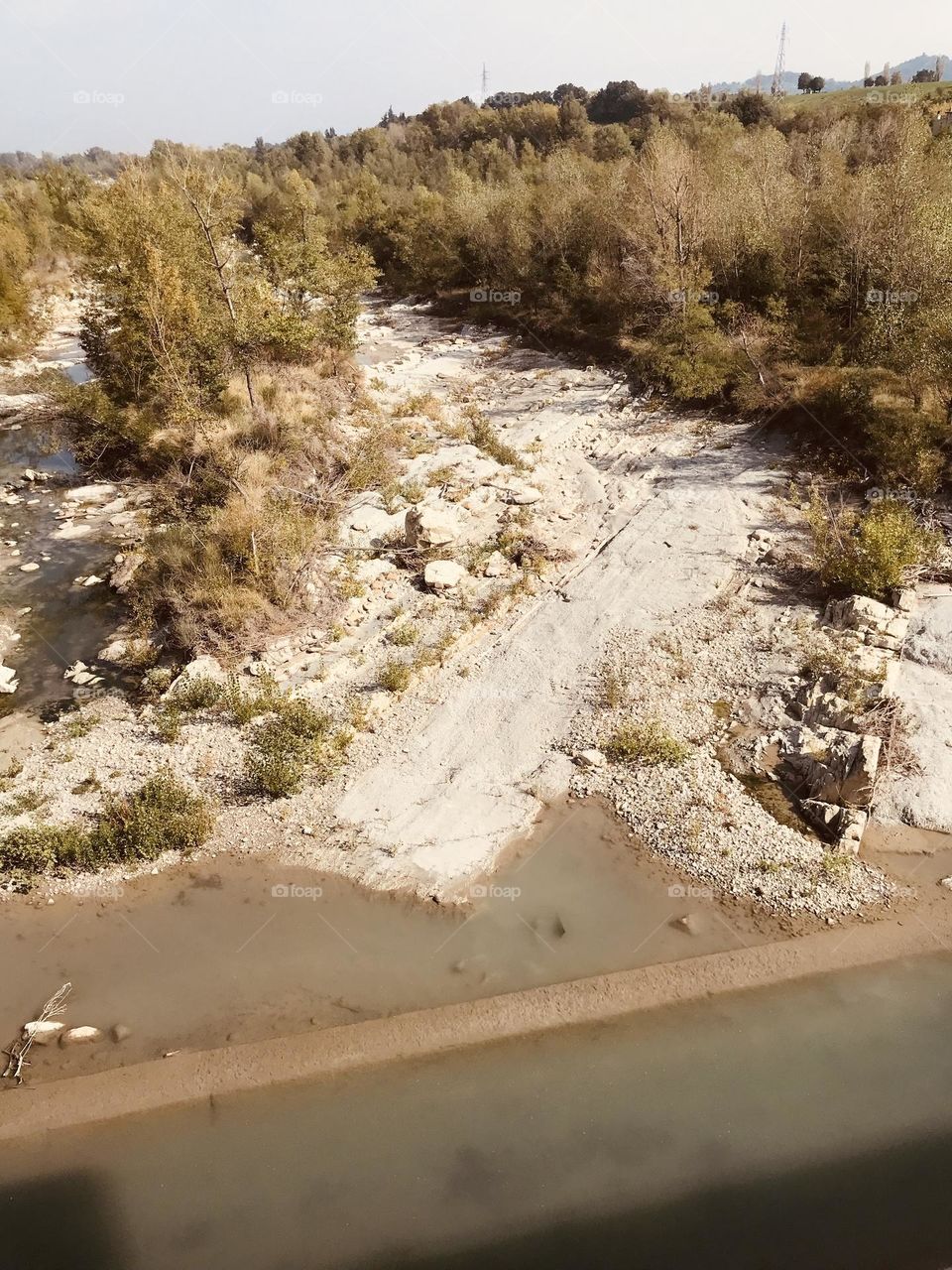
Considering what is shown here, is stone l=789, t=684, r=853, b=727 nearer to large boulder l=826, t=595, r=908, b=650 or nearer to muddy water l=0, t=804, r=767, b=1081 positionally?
large boulder l=826, t=595, r=908, b=650

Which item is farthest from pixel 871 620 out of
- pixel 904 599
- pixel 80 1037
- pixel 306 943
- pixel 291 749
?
pixel 80 1037

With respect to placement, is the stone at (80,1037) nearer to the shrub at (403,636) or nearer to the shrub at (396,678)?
the shrub at (396,678)

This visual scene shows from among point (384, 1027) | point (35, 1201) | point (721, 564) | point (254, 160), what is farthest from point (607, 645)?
point (254, 160)

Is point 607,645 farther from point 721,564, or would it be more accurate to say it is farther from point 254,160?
point 254,160

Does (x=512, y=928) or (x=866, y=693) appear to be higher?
(x=866, y=693)

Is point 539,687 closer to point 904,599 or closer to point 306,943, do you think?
point 306,943

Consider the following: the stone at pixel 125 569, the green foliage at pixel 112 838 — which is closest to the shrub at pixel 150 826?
the green foliage at pixel 112 838
